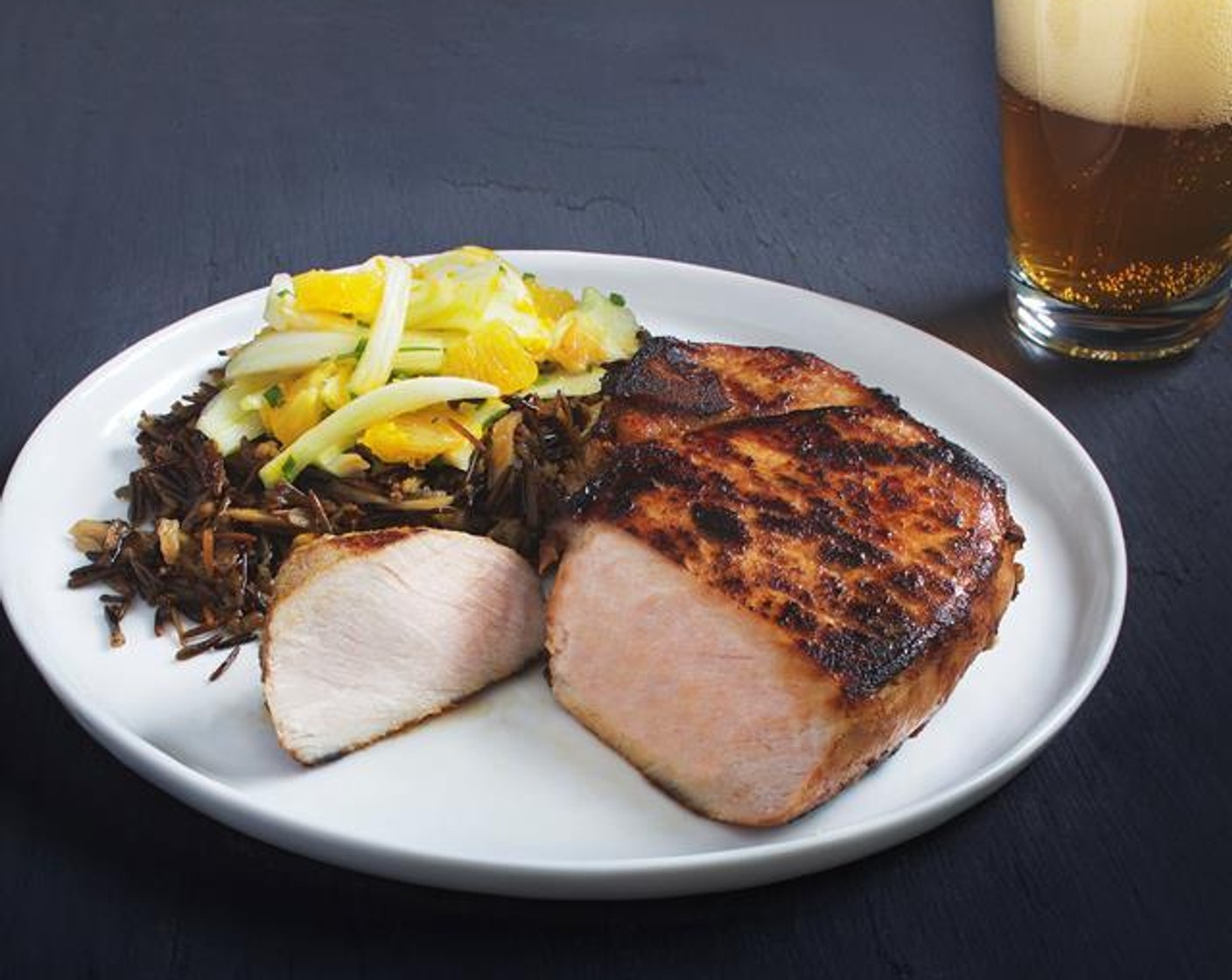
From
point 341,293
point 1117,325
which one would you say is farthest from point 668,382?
point 1117,325

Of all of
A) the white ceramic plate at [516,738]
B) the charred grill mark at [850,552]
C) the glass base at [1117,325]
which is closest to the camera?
the white ceramic plate at [516,738]

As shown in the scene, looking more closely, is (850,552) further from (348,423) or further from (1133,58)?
(1133,58)

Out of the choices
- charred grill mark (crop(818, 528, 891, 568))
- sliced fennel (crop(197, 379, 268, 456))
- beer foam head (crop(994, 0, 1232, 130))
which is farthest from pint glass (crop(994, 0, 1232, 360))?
sliced fennel (crop(197, 379, 268, 456))

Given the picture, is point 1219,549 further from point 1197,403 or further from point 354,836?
point 354,836

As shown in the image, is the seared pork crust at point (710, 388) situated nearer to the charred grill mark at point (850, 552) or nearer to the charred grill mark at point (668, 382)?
the charred grill mark at point (668, 382)

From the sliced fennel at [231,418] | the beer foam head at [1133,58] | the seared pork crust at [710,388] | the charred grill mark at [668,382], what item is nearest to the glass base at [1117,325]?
the beer foam head at [1133,58]

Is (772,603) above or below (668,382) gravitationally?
above

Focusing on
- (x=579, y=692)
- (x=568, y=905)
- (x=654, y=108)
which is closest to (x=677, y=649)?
(x=579, y=692)
